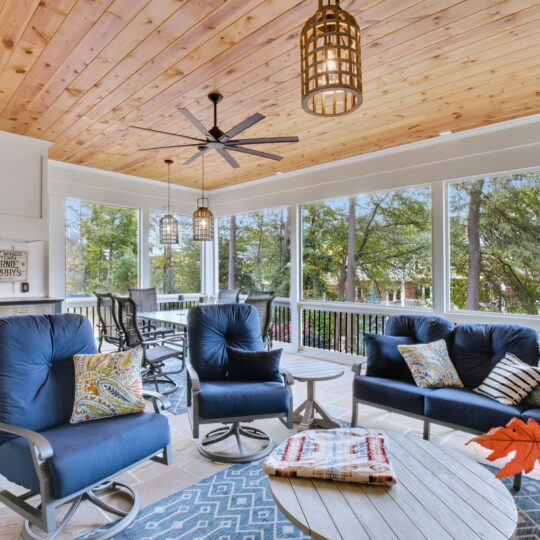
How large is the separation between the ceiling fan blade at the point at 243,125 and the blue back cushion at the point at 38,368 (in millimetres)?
1798

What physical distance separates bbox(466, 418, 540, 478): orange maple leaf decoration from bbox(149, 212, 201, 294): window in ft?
21.1

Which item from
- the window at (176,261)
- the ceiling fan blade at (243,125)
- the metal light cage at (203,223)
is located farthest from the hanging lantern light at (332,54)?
the window at (176,261)

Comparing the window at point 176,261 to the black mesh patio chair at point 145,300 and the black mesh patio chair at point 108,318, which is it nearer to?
the black mesh patio chair at point 145,300

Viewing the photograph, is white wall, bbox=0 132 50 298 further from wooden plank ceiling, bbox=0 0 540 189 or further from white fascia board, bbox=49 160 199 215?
white fascia board, bbox=49 160 199 215

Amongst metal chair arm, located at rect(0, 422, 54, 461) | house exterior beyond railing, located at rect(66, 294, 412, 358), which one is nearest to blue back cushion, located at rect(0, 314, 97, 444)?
metal chair arm, located at rect(0, 422, 54, 461)

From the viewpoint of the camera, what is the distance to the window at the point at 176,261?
668 cm

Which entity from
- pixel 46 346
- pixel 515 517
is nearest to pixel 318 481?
pixel 515 517

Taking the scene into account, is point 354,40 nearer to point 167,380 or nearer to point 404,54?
point 404,54

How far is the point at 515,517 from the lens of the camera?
1.36m

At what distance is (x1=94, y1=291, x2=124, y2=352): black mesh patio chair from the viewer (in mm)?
4332

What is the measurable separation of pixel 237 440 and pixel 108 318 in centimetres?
280

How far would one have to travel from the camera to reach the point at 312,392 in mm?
3299

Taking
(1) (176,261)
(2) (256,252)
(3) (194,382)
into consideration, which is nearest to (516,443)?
(3) (194,382)

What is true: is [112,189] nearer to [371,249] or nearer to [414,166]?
[371,249]
